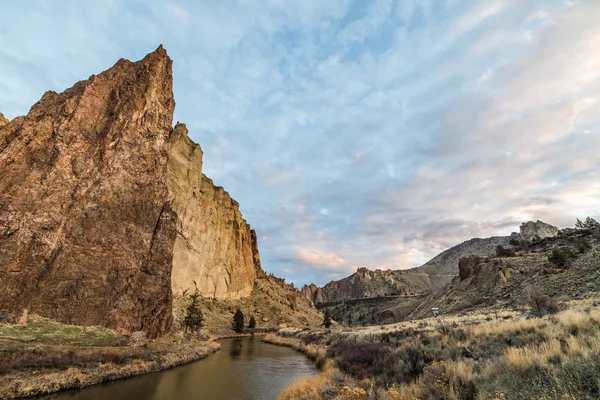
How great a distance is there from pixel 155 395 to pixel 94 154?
34.2 metres

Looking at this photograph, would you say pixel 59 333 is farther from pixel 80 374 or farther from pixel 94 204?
pixel 94 204

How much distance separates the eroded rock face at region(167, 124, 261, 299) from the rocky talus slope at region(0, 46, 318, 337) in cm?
2947

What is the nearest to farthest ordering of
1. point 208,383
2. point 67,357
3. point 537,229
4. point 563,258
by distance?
point 67,357
point 208,383
point 563,258
point 537,229

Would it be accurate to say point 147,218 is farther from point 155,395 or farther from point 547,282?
point 547,282

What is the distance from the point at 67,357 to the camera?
21.5 m

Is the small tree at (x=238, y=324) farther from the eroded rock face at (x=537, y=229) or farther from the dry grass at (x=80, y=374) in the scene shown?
the eroded rock face at (x=537, y=229)

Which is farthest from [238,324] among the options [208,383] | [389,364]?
[389,364]

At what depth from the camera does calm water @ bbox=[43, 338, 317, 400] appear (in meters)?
18.7

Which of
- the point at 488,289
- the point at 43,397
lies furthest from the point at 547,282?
the point at 43,397

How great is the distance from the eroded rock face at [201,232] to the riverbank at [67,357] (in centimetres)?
5057

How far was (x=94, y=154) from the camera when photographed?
4062 cm

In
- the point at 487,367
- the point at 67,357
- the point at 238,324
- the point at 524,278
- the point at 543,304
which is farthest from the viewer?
the point at 238,324

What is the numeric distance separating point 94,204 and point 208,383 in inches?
1086

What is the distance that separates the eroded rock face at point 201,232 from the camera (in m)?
82.1
